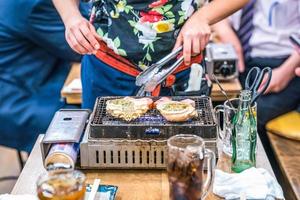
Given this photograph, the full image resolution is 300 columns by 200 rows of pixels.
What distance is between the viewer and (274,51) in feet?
8.63

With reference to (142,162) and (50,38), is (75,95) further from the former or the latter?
(142,162)

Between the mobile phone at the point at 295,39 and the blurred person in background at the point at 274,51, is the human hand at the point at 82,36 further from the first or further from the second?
the blurred person in background at the point at 274,51

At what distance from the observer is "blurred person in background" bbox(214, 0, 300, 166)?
2526mm

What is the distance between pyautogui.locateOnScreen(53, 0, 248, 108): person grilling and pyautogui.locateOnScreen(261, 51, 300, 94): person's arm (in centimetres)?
93

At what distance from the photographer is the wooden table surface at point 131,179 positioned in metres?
1.31

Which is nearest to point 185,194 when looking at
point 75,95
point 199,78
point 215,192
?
point 215,192

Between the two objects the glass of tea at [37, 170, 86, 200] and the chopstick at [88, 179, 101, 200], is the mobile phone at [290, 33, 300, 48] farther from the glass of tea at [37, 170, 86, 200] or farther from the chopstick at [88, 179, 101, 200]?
the glass of tea at [37, 170, 86, 200]

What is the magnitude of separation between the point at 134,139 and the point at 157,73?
0.25 metres

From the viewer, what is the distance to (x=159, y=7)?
165cm

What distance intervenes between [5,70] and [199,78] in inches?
42.2

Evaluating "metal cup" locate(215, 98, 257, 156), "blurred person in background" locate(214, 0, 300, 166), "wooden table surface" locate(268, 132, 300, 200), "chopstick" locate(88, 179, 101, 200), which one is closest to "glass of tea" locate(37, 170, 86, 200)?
"chopstick" locate(88, 179, 101, 200)

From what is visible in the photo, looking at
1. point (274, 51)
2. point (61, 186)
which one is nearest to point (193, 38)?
point (61, 186)

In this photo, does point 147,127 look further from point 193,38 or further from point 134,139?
point 193,38

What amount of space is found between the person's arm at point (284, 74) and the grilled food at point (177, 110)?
3.88ft
